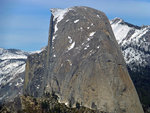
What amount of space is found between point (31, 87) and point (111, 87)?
52.6 m

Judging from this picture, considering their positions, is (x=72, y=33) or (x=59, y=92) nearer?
(x=59, y=92)

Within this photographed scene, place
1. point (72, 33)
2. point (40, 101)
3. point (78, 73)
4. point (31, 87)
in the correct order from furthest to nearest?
point (31, 87), point (72, 33), point (78, 73), point (40, 101)

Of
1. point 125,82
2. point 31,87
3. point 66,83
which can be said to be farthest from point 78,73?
point 31,87

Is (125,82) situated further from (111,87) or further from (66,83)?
(66,83)

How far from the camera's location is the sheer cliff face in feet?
457

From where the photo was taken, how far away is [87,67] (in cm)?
14588

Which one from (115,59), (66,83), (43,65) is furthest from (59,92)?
(43,65)

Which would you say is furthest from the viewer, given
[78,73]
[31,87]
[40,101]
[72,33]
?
[31,87]

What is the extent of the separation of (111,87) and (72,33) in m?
34.0

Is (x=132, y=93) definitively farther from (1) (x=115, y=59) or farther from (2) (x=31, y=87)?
(2) (x=31, y=87)

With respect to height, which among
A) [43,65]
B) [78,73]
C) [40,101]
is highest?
[43,65]

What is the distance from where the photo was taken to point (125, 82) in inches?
5645

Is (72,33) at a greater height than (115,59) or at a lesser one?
greater

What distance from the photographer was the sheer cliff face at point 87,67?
13925 cm
